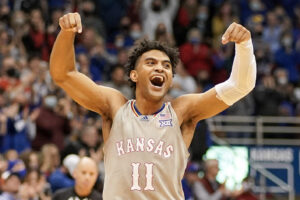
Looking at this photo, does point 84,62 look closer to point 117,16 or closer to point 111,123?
point 117,16

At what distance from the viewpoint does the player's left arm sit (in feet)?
14.8

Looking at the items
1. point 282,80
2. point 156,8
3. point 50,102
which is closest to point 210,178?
point 50,102

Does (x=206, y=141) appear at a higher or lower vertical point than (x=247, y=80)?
lower

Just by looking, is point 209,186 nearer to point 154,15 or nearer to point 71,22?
point 154,15

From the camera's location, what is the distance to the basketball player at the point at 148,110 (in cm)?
456

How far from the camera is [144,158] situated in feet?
15.1

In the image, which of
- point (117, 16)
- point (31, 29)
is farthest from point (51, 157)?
point (117, 16)

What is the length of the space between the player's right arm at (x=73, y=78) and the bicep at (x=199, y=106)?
434 millimetres

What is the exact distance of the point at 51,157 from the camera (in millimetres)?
10180

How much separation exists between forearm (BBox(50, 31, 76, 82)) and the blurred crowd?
3.91 m

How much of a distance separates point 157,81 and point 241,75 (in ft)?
1.98

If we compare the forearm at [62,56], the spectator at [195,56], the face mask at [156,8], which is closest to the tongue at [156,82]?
the forearm at [62,56]

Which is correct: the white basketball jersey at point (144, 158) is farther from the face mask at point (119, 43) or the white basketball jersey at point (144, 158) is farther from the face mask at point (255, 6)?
the face mask at point (255, 6)

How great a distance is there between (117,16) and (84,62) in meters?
3.71
